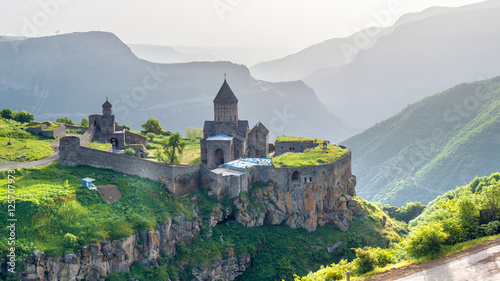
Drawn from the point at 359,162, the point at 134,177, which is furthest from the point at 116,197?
the point at 359,162

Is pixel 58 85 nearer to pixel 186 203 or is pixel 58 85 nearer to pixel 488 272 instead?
pixel 186 203

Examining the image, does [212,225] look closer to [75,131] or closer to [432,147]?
[75,131]

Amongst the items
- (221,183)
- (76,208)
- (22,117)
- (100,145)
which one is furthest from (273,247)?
(22,117)

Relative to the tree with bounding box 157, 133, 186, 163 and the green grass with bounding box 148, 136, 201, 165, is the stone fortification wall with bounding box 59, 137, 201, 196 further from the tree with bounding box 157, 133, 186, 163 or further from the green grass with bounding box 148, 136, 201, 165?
the green grass with bounding box 148, 136, 201, 165

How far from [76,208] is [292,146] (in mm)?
29574

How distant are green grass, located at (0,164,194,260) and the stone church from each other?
34.8ft

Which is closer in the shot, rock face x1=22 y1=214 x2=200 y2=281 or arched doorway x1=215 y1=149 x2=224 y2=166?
rock face x1=22 y1=214 x2=200 y2=281

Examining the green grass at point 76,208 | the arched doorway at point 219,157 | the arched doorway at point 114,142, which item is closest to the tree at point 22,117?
the arched doorway at point 114,142

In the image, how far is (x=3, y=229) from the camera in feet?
98.2

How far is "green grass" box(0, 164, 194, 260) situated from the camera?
30.4m

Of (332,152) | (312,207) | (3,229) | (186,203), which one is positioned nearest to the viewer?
(3,229)

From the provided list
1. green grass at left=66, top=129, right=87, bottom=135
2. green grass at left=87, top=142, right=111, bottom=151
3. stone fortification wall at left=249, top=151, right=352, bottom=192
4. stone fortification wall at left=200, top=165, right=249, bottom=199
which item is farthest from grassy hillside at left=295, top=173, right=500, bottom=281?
green grass at left=66, top=129, right=87, bottom=135

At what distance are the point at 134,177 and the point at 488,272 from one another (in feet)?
89.4

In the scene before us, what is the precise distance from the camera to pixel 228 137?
166 feet
